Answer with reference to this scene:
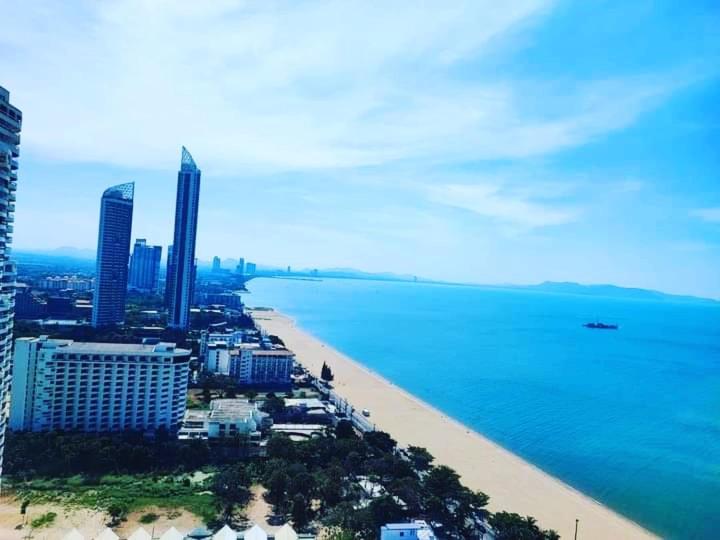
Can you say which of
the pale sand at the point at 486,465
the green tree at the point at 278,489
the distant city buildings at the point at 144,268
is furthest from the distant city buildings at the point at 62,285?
the green tree at the point at 278,489

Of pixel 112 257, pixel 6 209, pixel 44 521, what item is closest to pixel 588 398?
pixel 44 521

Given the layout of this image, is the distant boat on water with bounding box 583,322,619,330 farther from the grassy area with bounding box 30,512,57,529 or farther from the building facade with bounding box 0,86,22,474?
the building facade with bounding box 0,86,22,474

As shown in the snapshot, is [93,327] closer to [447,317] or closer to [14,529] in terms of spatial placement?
[14,529]

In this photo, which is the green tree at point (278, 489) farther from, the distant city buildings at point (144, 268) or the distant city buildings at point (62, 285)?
the distant city buildings at point (144, 268)

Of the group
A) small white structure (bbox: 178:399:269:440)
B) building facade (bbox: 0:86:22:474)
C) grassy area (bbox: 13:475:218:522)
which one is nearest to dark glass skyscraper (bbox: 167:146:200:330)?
small white structure (bbox: 178:399:269:440)

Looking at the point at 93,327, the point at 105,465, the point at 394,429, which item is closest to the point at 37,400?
the point at 105,465

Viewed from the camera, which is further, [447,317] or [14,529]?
[447,317]

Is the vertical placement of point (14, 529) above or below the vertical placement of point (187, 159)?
below
